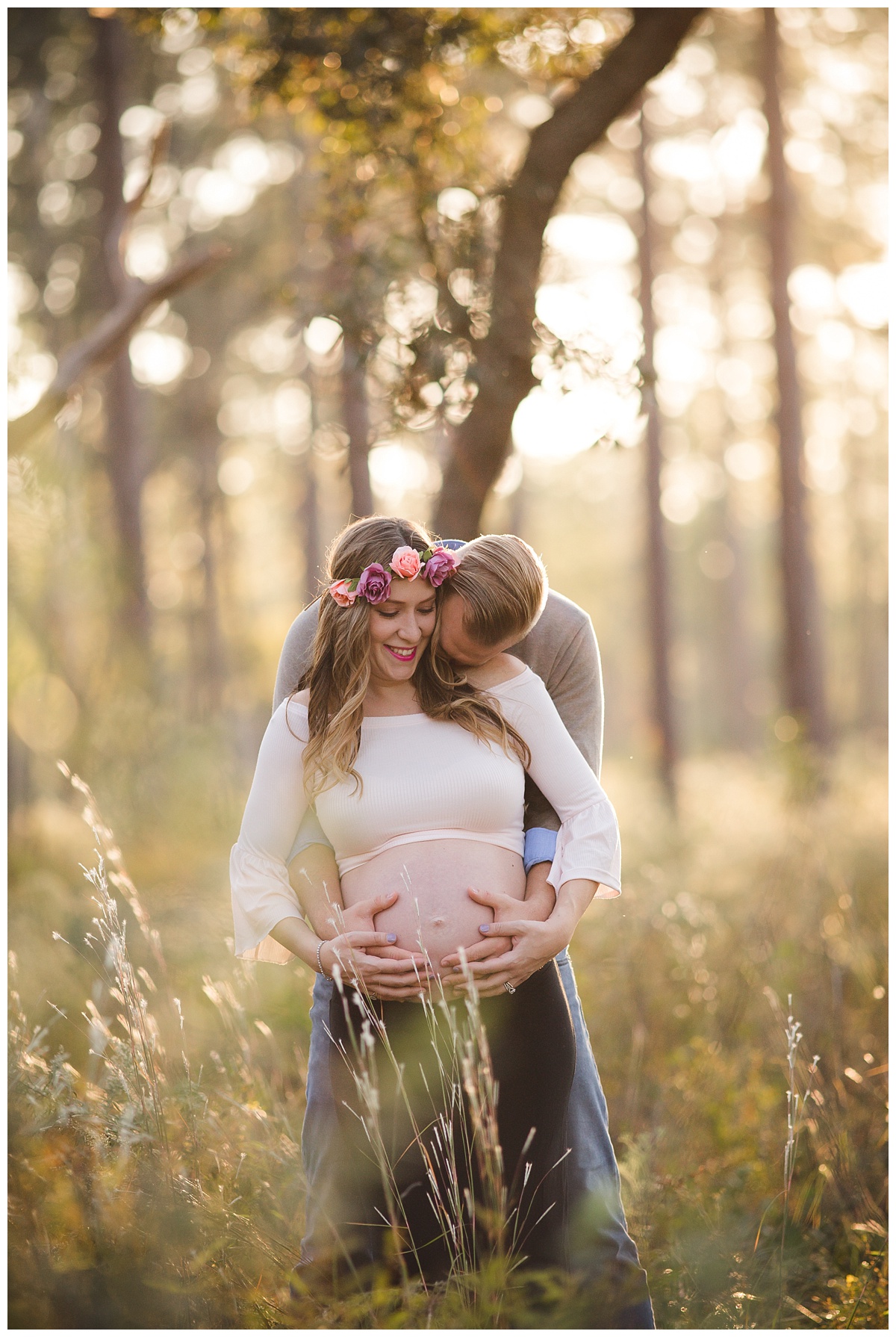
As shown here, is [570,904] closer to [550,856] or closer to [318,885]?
[550,856]

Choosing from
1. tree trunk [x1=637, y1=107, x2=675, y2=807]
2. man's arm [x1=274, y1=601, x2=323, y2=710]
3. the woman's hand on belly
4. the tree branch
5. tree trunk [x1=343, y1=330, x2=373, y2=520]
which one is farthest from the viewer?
tree trunk [x1=637, y1=107, x2=675, y2=807]

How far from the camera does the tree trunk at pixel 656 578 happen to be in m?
11.4

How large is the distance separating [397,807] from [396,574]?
58 cm

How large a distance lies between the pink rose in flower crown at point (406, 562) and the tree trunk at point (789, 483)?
26.7ft

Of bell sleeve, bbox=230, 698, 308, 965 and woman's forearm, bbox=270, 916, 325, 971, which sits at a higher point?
bell sleeve, bbox=230, 698, 308, 965

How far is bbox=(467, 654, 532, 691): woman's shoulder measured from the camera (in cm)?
258

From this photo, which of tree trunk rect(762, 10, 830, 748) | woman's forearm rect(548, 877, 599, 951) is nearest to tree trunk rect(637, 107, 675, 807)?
tree trunk rect(762, 10, 830, 748)

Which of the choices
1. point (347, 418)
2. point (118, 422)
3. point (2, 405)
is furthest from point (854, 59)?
point (2, 405)

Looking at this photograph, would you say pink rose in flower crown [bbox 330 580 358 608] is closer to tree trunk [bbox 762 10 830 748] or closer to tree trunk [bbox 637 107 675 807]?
tree trunk [bbox 762 10 830 748]

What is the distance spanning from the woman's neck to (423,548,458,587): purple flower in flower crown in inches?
11.2

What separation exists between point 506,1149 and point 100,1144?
1.02 m

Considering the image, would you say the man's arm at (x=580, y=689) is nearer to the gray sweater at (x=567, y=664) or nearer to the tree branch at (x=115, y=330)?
the gray sweater at (x=567, y=664)

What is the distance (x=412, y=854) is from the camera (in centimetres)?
240

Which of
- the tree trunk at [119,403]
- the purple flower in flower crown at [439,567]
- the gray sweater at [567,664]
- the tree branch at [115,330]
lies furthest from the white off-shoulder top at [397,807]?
the tree trunk at [119,403]
